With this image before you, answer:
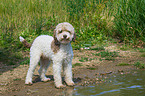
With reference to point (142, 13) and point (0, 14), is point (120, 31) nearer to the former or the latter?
point (142, 13)

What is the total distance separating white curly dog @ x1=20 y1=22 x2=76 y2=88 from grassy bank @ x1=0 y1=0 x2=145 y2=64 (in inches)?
122

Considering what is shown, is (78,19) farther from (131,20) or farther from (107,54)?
(107,54)

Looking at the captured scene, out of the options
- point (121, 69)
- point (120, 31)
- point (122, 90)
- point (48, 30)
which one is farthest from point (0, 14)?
point (122, 90)

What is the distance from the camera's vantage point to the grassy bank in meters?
8.97

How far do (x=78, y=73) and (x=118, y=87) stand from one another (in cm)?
160

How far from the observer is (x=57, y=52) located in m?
5.05

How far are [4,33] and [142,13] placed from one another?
546 centimetres

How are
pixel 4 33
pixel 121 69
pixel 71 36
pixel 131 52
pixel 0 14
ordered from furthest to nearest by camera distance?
pixel 0 14, pixel 4 33, pixel 131 52, pixel 121 69, pixel 71 36

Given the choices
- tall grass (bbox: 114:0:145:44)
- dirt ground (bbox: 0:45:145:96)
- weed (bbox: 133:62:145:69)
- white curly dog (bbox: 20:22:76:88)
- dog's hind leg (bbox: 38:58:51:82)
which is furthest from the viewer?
tall grass (bbox: 114:0:145:44)

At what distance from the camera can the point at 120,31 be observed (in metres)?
9.37

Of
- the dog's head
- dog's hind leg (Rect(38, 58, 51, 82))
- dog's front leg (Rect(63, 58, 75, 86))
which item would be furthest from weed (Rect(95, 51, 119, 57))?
the dog's head

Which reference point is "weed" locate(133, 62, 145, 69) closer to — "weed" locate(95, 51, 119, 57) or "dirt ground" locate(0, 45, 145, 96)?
"dirt ground" locate(0, 45, 145, 96)

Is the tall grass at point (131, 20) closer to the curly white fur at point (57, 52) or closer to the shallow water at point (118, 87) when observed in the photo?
the shallow water at point (118, 87)

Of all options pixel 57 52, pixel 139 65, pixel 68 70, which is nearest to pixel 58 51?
pixel 57 52
